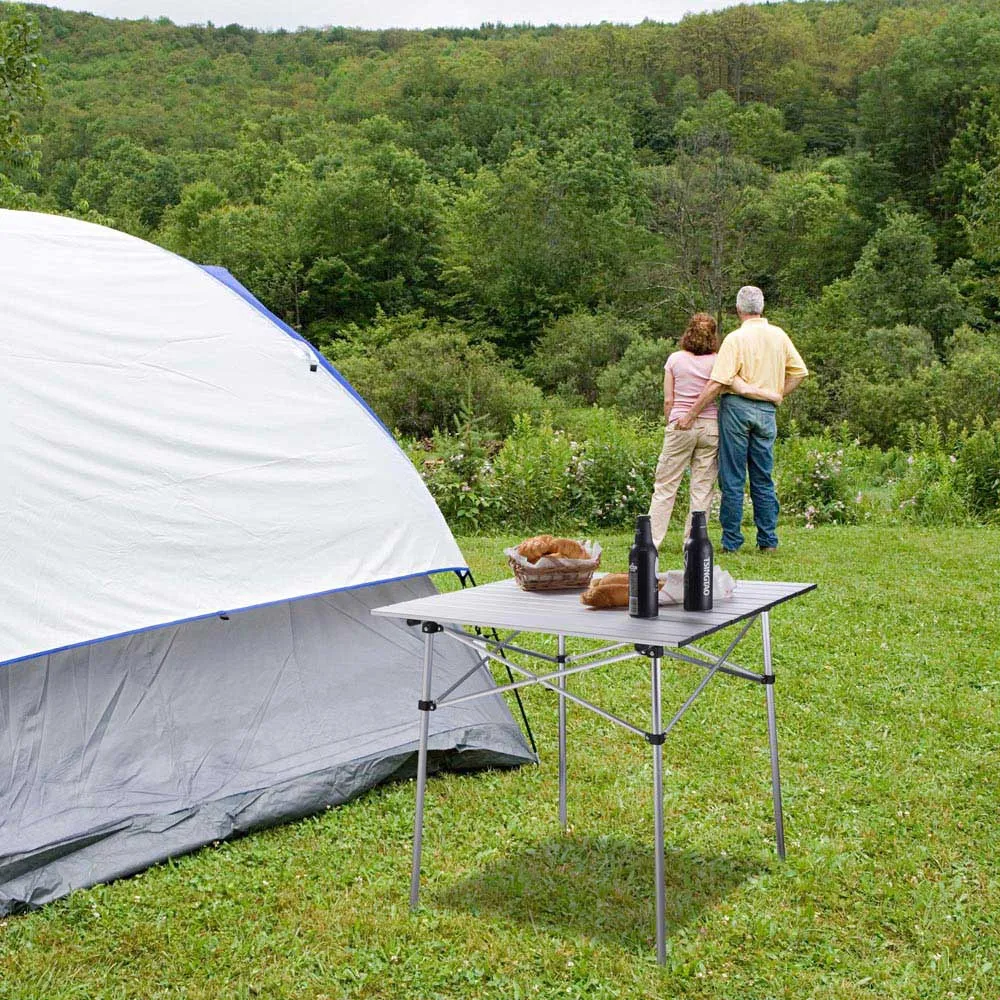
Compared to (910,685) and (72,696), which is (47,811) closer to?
(72,696)

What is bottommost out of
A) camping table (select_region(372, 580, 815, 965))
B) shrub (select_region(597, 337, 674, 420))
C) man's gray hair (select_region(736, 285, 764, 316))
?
shrub (select_region(597, 337, 674, 420))

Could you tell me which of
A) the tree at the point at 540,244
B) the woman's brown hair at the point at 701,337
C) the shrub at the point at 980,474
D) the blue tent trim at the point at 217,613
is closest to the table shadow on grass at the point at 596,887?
the blue tent trim at the point at 217,613

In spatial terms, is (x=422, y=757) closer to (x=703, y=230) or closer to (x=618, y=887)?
(x=618, y=887)

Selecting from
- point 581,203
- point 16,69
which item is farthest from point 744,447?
A: point 581,203

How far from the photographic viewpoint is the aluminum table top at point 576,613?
2453mm

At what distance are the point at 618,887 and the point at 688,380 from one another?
435 centimetres

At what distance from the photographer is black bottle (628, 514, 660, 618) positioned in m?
2.60

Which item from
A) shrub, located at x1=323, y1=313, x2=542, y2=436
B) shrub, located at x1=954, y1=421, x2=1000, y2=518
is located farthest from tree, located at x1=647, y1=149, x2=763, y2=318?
shrub, located at x1=954, y1=421, x2=1000, y2=518

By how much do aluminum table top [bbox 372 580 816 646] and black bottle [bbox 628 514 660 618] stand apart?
0.09 ft

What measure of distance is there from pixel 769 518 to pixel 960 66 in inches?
1348

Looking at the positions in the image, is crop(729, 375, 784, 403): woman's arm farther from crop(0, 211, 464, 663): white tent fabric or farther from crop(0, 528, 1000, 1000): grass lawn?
crop(0, 211, 464, 663): white tent fabric

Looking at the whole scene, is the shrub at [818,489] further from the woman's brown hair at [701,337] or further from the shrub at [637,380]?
the shrub at [637,380]

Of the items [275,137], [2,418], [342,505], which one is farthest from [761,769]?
[275,137]

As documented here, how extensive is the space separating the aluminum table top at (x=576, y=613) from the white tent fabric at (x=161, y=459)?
87 centimetres
